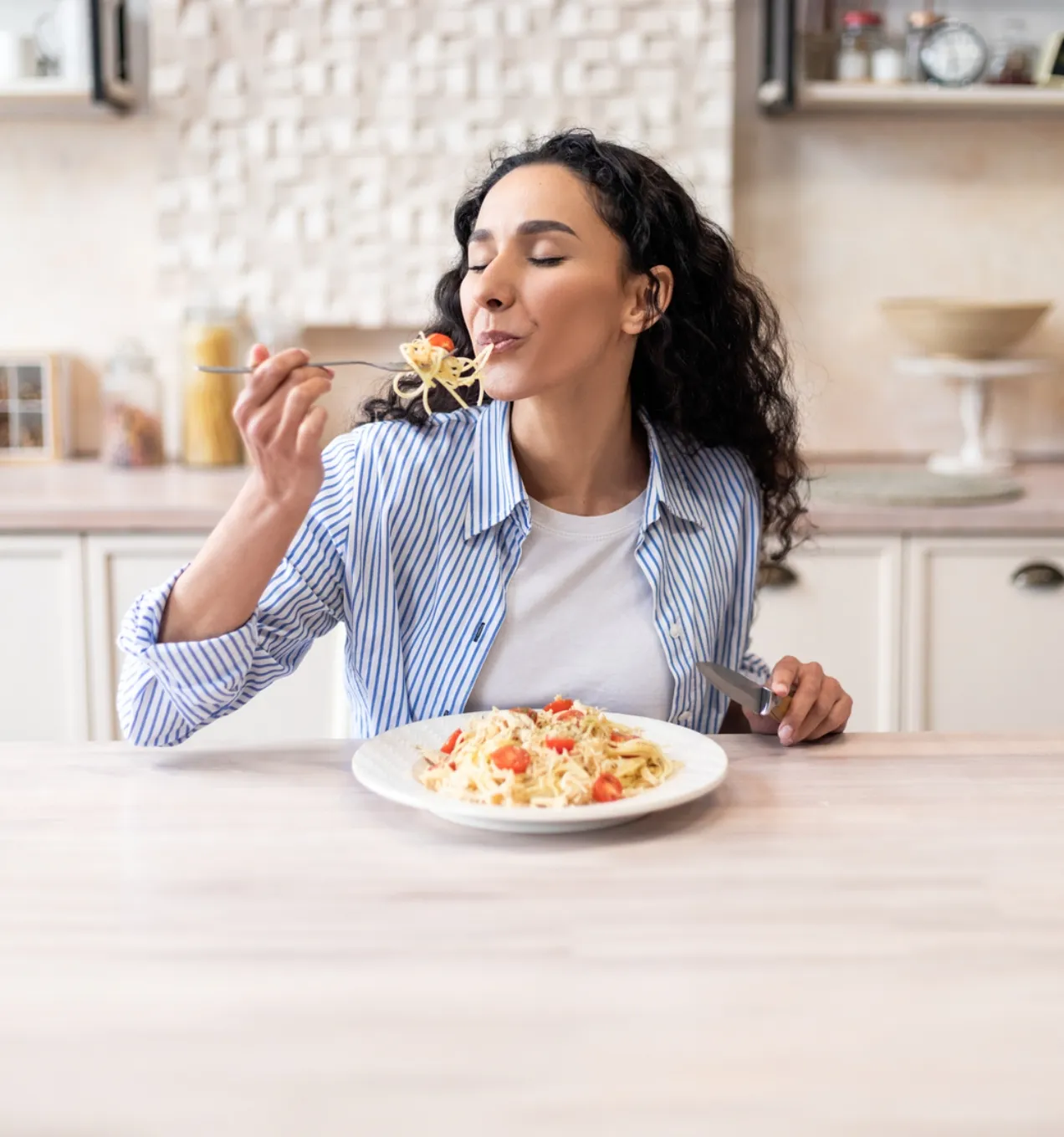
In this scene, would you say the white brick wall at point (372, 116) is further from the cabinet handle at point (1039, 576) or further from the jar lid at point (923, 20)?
the cabinet handle at point (1039, 576)

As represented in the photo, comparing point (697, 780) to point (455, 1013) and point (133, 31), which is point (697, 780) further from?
point (133, 31)

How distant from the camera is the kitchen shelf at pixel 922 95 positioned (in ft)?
9.20

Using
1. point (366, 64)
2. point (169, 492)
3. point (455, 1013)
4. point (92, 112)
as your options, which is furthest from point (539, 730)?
point (92, 112)

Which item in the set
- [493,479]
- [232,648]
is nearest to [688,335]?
[493,479]

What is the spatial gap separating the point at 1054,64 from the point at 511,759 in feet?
7.76

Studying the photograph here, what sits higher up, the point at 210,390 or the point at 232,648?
the point at 210,390

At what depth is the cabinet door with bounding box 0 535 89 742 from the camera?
2533mm

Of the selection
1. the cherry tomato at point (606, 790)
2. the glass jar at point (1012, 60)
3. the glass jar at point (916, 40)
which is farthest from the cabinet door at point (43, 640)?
the glass jar at point (1012, 60)

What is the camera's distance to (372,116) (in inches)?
115

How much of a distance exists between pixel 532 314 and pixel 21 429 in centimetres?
198

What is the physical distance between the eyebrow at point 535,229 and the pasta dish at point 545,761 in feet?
1.78

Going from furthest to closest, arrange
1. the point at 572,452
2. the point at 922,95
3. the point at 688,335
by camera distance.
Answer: the point at 922,95, the point at 688,335, the point at 572,452

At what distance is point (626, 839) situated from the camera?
1.12 meters

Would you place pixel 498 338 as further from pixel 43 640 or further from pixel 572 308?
pixel 43 640
